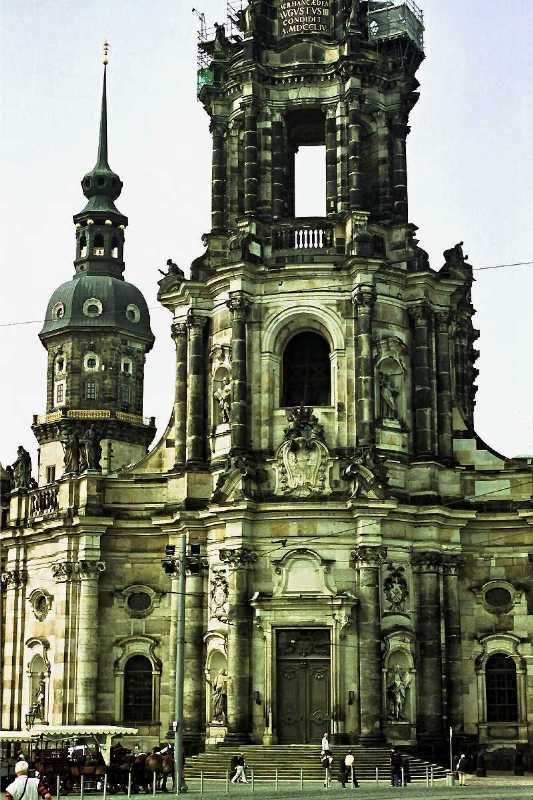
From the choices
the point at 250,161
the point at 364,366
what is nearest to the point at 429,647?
the point at 364,366

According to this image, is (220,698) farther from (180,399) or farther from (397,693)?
(180,399)

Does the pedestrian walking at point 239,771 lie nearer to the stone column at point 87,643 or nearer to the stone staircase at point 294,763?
the stone staircase at point 294,763

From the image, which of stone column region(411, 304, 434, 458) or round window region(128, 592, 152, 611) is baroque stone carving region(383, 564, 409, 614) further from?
round window region(128, 592, 152, 611)

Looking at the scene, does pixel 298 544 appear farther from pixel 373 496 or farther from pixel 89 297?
pixel 89 297

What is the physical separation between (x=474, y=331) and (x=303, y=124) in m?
15.2

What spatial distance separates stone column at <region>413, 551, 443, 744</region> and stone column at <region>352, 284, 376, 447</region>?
4.83 meters

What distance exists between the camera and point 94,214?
93.6m

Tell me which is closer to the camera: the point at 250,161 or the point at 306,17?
the point at 250,161

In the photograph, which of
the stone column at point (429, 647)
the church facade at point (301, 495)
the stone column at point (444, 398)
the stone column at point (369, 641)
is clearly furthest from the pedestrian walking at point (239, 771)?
the stone column at point (444, 398)

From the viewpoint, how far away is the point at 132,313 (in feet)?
306

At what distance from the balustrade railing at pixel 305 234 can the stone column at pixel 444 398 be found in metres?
5.46

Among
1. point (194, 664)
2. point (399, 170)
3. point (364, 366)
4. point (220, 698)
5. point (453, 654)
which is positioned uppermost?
point (399, 170)

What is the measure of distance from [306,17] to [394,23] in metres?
3.83

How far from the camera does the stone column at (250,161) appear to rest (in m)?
54.0
